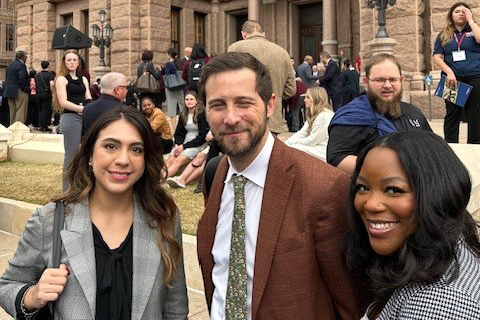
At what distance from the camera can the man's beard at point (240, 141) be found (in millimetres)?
1961

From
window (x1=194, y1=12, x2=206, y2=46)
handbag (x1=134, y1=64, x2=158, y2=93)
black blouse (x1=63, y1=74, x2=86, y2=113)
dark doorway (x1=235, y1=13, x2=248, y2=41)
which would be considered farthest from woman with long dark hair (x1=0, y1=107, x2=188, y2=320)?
dark doorway (x1=235, y1=13, x2=248, y2=41)

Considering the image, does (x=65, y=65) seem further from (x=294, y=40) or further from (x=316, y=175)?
(x=294, y=40)

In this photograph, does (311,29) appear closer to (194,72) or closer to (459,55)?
(194,72)

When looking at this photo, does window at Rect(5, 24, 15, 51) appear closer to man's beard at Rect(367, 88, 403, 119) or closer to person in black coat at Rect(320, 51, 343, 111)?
person in black coat at Rect(320, 51, 343, 111)

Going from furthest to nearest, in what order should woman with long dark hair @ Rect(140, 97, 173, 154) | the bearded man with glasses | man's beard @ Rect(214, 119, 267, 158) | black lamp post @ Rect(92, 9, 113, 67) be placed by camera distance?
black lamp post @ Rect(92, 9, 113, 67), woman with long dark hair @ Rect(140, 97, 173, 154), the bearded man with glasses, man's beard @ Rect(214, 119, 267, 158)

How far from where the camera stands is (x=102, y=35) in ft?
58.9

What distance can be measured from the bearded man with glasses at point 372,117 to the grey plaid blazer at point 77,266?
132 cm

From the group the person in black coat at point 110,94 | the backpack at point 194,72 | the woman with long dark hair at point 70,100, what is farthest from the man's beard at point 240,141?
the backpack at point 194,72

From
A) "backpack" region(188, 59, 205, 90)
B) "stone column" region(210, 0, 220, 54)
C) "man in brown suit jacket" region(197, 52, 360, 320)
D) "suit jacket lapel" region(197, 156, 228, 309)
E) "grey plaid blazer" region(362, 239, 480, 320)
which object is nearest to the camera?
"grey plaid blazer" region(362, 239, 480, 320)

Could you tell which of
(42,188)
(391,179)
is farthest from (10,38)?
(391,179)

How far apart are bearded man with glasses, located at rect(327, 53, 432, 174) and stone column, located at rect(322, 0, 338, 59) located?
1427cm

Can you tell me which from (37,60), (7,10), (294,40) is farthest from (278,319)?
(7,10)

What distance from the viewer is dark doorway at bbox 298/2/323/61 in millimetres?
19383

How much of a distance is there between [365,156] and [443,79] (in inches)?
183
